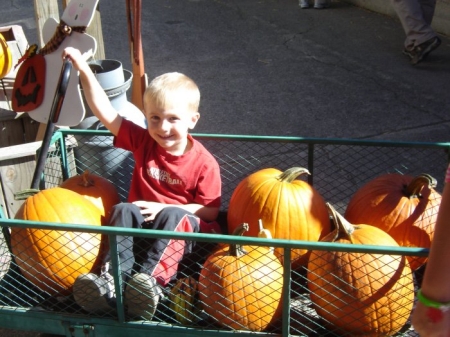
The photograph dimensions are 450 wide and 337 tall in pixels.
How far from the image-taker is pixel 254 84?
6.38 meters

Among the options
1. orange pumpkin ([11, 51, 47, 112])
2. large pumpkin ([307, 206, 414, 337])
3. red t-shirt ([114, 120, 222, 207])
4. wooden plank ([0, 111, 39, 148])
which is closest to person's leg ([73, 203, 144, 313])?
red t-shirt ([114, 120, 222, 207])

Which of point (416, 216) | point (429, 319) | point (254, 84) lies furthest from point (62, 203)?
point (254, 84)

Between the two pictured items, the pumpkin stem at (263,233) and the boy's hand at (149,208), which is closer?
the pumpkin stem at (263,233)

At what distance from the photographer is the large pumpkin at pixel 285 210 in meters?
2.39

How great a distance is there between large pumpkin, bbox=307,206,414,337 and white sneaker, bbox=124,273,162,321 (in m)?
0.54

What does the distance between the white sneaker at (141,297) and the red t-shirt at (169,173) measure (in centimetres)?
60

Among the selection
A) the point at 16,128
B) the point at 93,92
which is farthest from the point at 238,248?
the point at 16,128

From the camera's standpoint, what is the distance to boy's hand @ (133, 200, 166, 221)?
8.25 feet

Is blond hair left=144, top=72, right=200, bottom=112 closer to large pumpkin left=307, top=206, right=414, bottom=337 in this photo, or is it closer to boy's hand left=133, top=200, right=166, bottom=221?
boy's hand left=133, top=200, right=166, bottom=221

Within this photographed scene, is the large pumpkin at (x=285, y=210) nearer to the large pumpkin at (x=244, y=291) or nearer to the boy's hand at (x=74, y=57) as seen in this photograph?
the large pumpkin at (x=244, y=291)

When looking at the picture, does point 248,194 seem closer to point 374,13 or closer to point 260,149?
point 260,149

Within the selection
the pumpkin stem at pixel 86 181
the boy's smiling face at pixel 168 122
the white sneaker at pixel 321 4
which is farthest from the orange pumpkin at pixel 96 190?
the white sneaker at pixel 321 4

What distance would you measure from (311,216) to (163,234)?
2.36ft

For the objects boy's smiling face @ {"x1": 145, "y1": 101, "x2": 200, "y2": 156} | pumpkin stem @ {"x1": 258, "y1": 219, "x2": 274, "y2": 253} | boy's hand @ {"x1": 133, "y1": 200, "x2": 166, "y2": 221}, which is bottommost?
boy's hand @ {"x1": 133, "y1": 200, "x2": 166, "y2": 221}
